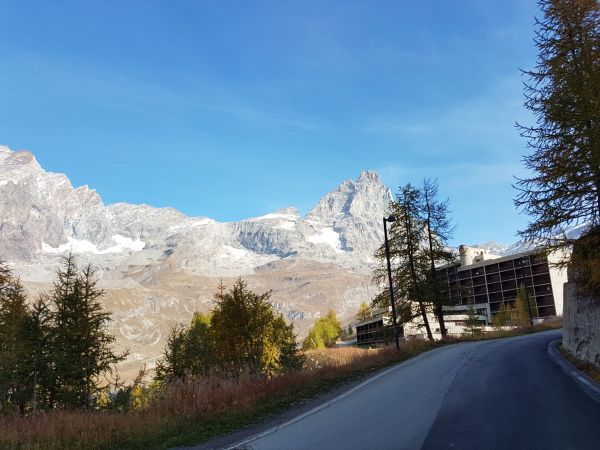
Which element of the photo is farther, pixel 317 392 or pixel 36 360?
pixel 36 360

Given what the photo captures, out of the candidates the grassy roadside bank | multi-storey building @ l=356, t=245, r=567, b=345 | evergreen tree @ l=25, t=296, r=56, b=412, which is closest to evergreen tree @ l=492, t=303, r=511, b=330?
multi-storey building @ l=356, t=245, r=567, b=345

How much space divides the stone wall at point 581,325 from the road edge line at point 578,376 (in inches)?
18.7

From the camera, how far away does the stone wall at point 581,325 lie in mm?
13156

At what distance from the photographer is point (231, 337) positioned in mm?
39250

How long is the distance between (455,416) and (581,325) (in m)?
9.41

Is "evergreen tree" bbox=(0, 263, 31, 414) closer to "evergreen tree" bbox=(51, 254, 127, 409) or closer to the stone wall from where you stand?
"evergreen tree" bbox=(51, 254, 127, 409)

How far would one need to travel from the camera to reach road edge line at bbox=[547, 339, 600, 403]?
31.8ft

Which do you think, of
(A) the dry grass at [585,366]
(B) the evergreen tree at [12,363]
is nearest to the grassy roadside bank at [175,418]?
(A) the dry grass at [585,366]

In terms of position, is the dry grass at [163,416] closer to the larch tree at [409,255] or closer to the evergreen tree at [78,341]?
the evergreen tree at [78,341]

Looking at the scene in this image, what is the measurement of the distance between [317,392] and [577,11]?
14.9m

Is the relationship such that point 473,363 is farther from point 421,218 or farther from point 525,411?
point 421,218

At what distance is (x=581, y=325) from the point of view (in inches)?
593

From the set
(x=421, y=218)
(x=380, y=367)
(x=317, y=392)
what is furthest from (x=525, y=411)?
(x=421, y=218)

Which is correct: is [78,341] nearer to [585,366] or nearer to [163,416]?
[163,416]
